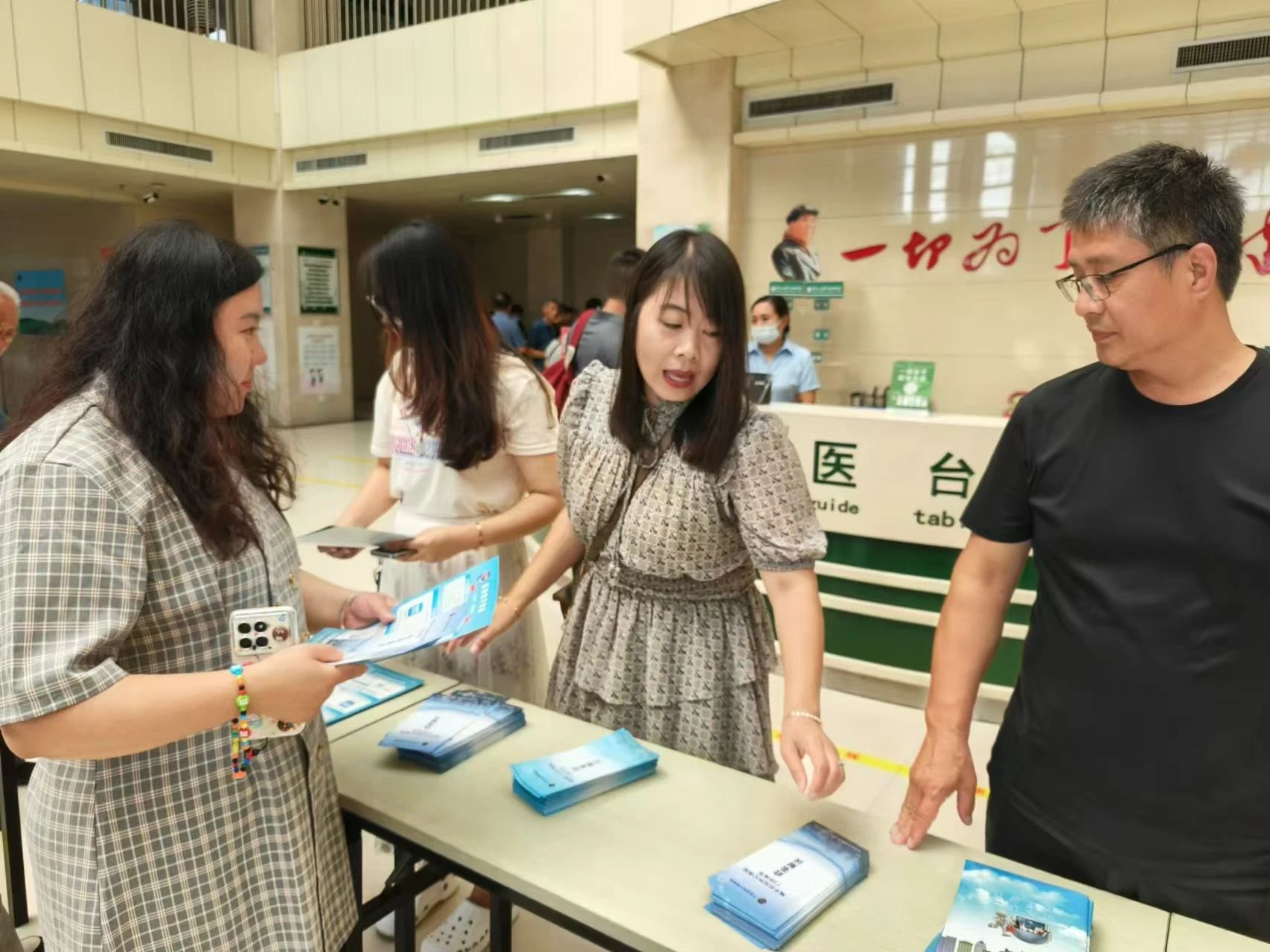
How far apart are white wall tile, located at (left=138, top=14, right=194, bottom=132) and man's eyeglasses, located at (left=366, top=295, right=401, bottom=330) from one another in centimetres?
782

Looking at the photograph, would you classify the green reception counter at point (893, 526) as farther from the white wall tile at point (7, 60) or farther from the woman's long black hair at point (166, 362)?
the white wall tile at point (7, 60)

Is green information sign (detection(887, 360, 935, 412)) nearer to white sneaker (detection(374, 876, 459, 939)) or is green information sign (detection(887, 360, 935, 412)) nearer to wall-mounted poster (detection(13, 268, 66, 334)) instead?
white sneaker (detection(374, 876, 459, 939))

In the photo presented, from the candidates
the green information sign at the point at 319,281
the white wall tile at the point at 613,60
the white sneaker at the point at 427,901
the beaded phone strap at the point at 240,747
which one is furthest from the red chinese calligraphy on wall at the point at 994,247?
the green information sign at the point at 319,281

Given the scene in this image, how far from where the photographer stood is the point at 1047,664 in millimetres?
1309

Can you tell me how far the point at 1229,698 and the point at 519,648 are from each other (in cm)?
150

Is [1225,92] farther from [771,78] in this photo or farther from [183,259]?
[183,259]

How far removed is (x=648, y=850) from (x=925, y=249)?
4720 mm

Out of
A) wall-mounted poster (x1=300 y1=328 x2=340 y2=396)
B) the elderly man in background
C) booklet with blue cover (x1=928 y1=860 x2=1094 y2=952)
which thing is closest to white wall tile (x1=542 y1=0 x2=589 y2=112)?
wall-mounted poster (x1=300 y1=328 x2=340 y2=396)

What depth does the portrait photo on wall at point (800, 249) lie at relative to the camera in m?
5.45

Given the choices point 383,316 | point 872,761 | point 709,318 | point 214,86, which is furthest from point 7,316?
point 214,86

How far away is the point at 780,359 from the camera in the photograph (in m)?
5.18

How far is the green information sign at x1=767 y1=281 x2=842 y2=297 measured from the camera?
5094 millimetres

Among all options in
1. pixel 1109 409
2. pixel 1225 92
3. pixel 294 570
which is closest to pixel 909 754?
pixel 1109 409

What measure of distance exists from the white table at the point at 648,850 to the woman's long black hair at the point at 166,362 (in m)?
0.55
